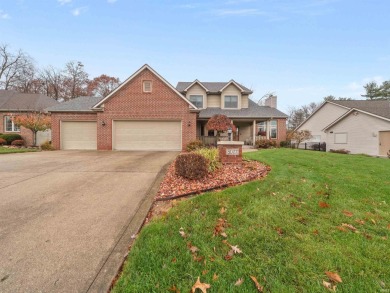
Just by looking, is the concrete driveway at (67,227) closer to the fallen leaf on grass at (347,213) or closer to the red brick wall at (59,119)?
the fallen leaf on grass at (347,213)

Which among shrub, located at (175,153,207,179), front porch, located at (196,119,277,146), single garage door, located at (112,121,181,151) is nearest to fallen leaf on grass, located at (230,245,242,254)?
shrub, located at (175,153,207,179)

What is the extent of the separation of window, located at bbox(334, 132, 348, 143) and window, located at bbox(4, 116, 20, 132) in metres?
33.9

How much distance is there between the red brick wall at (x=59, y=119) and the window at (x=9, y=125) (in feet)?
28.6

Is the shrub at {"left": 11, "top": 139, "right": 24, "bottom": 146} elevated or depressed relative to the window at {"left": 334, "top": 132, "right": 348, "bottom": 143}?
depressed

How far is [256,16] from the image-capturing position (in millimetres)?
12141

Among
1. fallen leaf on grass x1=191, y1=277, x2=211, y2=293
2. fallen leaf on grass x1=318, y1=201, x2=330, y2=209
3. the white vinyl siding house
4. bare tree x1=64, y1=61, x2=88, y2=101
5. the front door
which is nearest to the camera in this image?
fallen leaf on grass x1=191, y1=277, x2=211, y2=293

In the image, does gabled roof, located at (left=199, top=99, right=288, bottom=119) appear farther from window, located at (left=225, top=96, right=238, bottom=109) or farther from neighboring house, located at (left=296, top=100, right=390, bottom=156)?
neighboring house, located at (left=296, top=100, right=390, bottom=156)

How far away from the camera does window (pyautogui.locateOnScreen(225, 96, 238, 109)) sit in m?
19.9

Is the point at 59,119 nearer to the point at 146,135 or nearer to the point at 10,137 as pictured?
the point at 146,135

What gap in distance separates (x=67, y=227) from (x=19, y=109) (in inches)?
974

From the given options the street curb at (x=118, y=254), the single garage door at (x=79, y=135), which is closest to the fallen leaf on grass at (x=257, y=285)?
the street curb at (x=118, y=254)

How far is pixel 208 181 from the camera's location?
203 inches

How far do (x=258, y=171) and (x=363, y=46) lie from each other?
53.6 ft

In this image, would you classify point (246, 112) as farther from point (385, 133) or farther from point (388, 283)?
point (388, 283)
